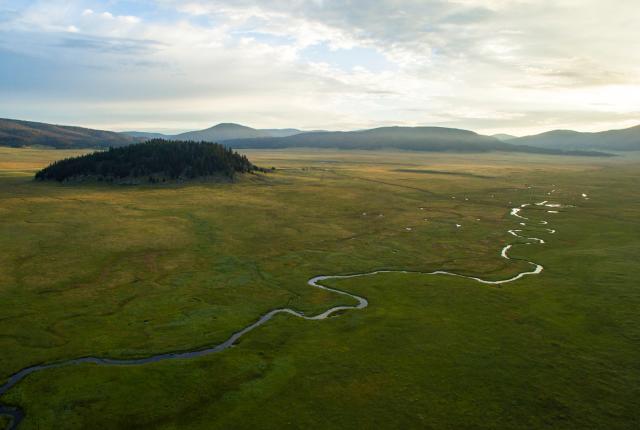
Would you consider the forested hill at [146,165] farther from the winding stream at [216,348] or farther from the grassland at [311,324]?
the winding stream at [216,348]

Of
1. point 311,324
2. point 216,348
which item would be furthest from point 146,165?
point 216,348

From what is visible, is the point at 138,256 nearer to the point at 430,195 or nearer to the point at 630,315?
the point at 630,315

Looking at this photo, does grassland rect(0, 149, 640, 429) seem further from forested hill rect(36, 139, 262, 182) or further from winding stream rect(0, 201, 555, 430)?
forested hill rect(36, 139, 262, 182)

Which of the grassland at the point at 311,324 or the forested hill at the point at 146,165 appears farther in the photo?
the forested hill at the point at 146,165

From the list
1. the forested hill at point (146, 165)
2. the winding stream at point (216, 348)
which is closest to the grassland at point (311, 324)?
the winding stream at point (216, 348)

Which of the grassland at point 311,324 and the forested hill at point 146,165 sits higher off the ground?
the forested hill at point 146,165

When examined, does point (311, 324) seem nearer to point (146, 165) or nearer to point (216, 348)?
point (216, 348)
